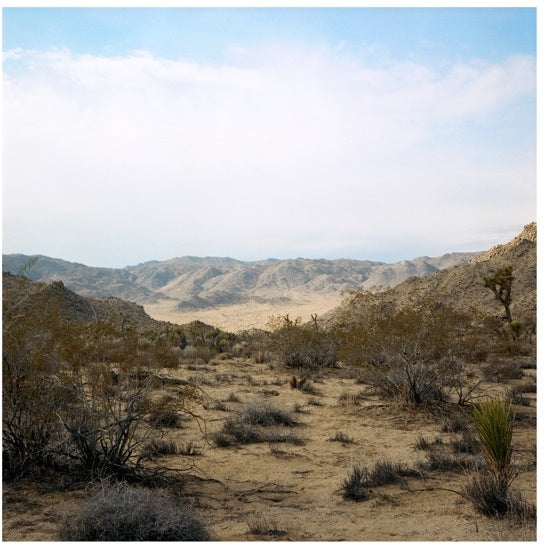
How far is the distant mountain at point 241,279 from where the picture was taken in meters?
106

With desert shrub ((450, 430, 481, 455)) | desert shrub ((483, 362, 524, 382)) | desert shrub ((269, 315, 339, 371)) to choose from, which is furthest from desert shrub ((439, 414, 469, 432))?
desert shrub ((269, 315, 339, 371))

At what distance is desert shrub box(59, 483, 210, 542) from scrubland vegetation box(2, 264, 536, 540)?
0.01 metres

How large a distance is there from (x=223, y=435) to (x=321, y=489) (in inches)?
136

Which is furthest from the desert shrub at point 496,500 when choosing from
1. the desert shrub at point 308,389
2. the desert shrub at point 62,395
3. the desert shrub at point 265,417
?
the desert shrub at point 308,389

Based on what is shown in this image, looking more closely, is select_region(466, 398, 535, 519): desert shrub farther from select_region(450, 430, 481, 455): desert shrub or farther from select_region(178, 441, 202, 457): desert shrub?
select_region(178, 441, 202, 457): desert shrub

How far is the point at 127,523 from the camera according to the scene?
5.36m

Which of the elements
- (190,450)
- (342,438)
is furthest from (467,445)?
(190,450)

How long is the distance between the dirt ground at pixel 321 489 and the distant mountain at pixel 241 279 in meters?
82.6

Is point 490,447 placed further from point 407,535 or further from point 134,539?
point 134,539

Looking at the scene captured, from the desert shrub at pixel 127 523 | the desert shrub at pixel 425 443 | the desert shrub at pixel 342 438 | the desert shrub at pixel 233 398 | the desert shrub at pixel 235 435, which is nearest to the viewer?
the desert shrub at pixel 127 523

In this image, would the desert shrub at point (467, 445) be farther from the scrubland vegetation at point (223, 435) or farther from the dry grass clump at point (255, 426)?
the dry grass clump at point (255, 426)

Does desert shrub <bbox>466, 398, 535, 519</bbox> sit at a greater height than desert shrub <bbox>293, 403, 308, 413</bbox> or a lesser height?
greater

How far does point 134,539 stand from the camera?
5344 mm

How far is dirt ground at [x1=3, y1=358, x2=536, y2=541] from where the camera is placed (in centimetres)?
602
